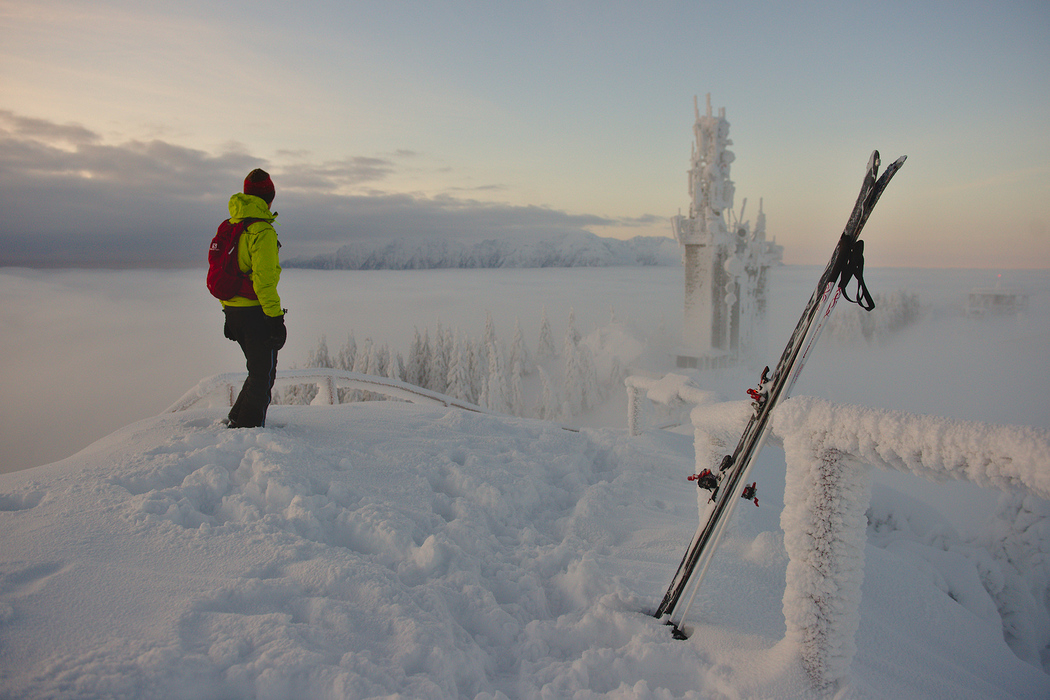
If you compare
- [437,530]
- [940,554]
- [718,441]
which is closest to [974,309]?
[940,554]

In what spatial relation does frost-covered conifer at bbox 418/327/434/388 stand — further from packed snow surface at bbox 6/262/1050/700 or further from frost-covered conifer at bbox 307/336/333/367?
packed snow surface at bbox 6/262/1050/700

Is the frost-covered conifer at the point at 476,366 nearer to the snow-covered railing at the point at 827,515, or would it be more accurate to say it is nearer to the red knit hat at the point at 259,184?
the red knit hat at the point at 259,184

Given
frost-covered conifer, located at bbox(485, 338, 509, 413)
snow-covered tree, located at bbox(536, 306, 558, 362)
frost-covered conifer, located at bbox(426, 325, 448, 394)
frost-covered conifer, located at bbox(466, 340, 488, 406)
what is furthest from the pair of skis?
snow-covered tree, located at bbox(536, 306, 558, 362)

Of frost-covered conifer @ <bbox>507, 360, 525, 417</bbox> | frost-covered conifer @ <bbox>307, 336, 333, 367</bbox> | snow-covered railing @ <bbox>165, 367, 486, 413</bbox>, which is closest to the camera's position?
snow-covered railing @ <bbox>165, 367, 486, 413</bbox>

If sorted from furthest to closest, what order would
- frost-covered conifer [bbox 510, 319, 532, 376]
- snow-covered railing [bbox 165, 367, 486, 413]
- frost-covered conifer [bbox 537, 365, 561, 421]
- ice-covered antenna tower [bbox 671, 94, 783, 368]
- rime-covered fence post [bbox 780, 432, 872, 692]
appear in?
frost-covered conifer [bbox 510, 319, 532, 376] < frost-covered conifer [bbox 537, 365, 561, 421] < ice-covered antenna tower [bbox 671, 94, 783, 368] < snow-covered railing [bbox 165, 367, 486, 413] < rime-covered fence post [bbox 780, 432, 872, 692]

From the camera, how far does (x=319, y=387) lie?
7.61 m

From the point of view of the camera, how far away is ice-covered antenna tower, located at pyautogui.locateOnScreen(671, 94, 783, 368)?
91.0 ft

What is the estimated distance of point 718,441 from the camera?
3.99m

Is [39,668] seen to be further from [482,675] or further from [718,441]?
[718,441]

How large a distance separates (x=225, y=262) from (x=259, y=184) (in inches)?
35.3

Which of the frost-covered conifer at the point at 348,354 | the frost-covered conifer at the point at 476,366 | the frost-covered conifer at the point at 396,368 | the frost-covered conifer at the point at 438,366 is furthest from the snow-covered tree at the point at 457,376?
the frost-covered conifer at the point at 348,354

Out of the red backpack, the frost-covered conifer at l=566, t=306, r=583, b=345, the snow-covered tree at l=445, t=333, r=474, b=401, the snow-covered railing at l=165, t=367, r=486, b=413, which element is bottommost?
the snow-covered tree at l=445, t=333, r=474, b=401

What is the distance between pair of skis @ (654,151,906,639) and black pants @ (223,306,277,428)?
14.0ft

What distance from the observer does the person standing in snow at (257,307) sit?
15.9 feet
